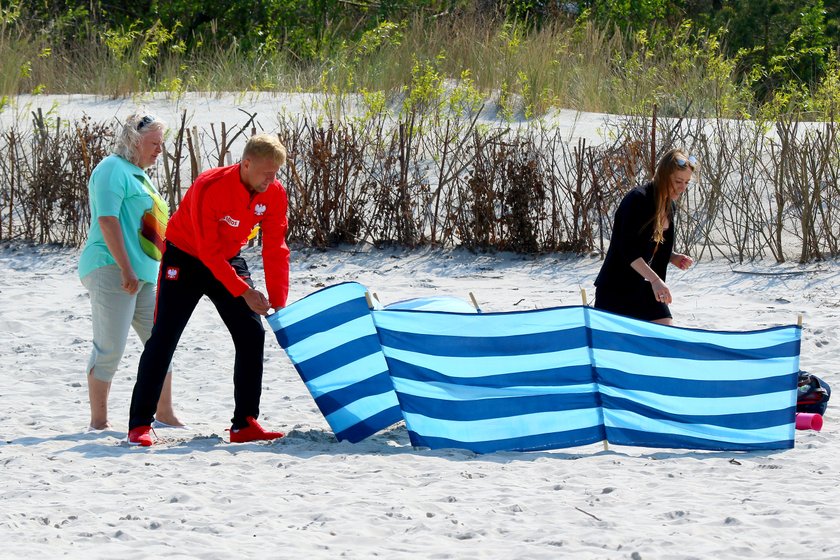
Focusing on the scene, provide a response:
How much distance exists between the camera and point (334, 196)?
9.77m

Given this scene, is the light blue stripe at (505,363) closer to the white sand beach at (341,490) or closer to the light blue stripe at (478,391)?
the light blue stripe at (478,391)

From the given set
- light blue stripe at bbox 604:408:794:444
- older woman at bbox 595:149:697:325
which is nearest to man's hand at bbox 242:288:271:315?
light blue stripe at bbox 604:408:794:444

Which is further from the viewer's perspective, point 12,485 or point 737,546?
point 12,485

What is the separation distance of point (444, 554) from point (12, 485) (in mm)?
1627

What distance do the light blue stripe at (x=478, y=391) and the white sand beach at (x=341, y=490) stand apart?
23 centimetres

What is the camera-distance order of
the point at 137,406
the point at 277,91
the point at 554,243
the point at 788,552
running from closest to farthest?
1. the point at 788,552
2. the point at 137,406
3. the point at 554,243
4. the point at 277,91

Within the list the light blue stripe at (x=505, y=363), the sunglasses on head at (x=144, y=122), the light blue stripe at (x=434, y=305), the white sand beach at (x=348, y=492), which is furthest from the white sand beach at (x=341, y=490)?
the sunglasses on head at (x=144, y=122)

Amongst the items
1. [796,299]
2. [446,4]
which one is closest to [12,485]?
[796,299]

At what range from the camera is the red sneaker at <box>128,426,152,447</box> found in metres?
4.68

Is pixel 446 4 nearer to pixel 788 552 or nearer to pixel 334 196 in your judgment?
pixel 334 196

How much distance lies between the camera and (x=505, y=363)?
14.8ft

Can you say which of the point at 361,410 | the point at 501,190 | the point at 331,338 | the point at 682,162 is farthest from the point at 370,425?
the point at 501,190

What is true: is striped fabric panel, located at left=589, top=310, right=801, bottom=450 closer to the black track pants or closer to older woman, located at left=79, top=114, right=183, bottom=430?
the black track pants

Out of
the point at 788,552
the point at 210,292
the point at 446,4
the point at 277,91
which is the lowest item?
the point at 788,552
